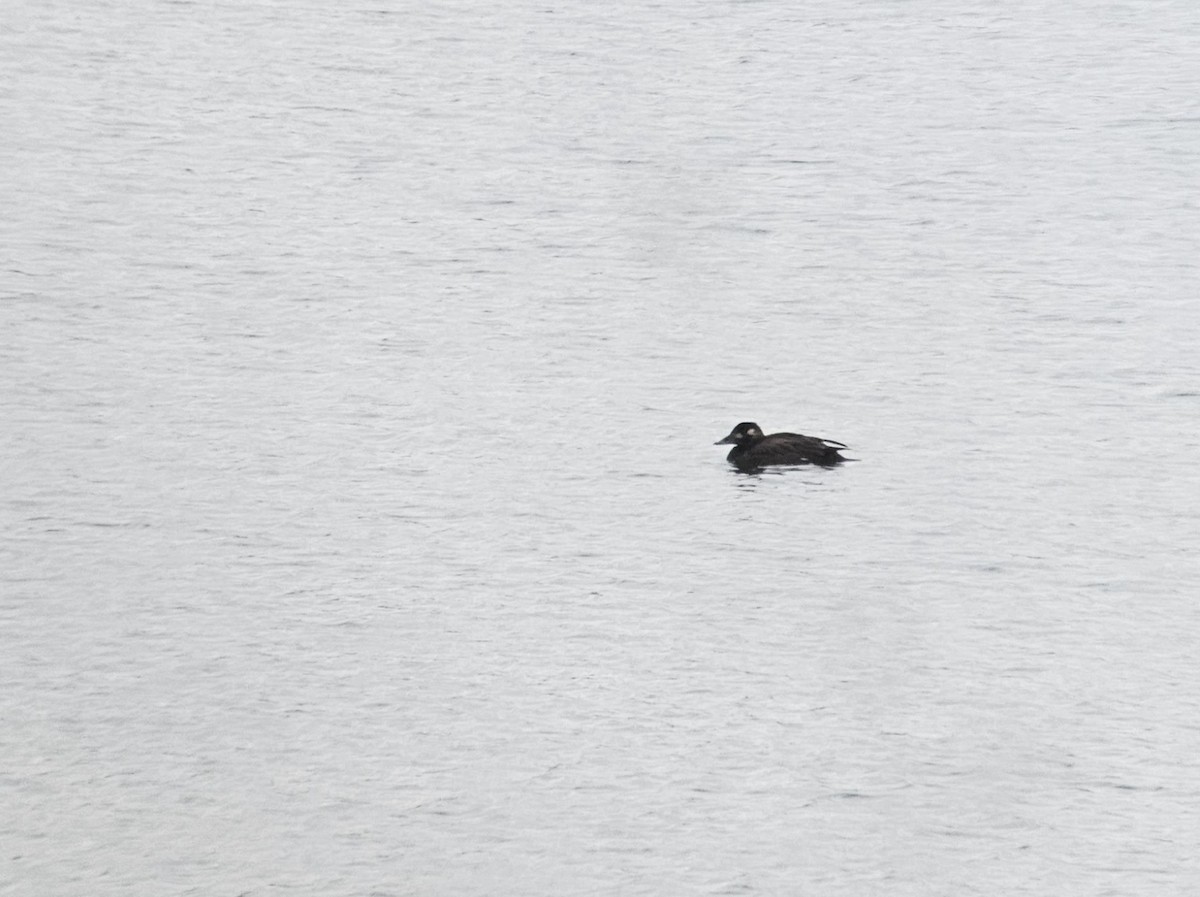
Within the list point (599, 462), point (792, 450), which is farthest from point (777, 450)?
point (599, 462)

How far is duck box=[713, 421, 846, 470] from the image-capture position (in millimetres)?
14531

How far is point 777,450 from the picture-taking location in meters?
14.5

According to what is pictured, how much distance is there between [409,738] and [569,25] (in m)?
18.0

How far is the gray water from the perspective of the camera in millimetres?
9695

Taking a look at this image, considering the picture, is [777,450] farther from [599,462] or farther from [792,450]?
[599,462]

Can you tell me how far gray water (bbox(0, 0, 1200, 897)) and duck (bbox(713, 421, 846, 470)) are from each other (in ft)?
0.51

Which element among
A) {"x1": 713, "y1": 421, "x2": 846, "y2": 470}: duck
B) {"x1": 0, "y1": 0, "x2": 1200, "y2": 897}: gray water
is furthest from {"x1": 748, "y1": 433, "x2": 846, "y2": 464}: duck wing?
{"x1": 0, "y1": 0, "x2": 1200, "y2": 897}: gray water

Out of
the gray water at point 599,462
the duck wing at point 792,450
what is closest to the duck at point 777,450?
the duck wing at point 792,450

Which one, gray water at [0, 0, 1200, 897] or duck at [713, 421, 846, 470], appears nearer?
gray water at [0, 0, 1200, 897]

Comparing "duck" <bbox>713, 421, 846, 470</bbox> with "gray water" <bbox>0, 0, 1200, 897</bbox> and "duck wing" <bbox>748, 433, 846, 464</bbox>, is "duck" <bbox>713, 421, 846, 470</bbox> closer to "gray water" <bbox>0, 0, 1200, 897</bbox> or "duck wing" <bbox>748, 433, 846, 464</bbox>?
"duck wing" <bbox>748, 433, 846, 464</bbox>

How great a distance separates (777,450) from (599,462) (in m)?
1.13

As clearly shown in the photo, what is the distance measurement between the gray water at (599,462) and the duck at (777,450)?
15cm

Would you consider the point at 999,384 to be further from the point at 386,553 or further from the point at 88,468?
the point at 88,468

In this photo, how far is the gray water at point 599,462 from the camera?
31.8 ft
